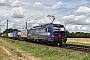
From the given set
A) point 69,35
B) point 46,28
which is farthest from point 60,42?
point 69,35

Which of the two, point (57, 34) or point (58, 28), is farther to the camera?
point (58, 28)

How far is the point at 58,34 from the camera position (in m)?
33.0

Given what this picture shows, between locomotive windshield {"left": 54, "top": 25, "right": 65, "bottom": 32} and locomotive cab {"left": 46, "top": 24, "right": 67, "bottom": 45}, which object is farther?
locomotive windshield {"left": 54, "top": 25, "right": 65, "bottom": 32}

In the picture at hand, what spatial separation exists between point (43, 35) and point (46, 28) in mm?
1991

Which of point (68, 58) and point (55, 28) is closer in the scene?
point (68, 58)

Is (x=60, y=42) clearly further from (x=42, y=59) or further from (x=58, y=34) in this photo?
(x=42, y=59)

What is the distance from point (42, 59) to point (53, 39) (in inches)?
479

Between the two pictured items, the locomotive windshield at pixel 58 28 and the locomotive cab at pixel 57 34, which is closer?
the locomotive cab at pixel 57 34

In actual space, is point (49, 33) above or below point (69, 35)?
above

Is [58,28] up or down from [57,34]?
up

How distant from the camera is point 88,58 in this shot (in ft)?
55.1

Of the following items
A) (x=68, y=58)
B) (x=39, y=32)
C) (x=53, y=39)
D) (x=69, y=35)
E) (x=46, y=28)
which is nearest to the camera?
(x=68, y=58)

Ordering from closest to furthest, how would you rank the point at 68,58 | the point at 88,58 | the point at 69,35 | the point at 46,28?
the point at 88,58 → the point at 68,58 → the point at 46,28 → the point at 69,35

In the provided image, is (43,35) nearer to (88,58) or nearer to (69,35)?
(88,58)
